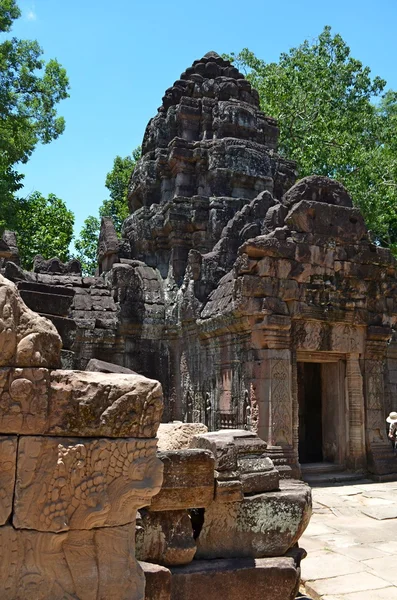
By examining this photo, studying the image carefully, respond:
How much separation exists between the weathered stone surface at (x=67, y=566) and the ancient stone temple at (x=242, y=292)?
14.1 ft

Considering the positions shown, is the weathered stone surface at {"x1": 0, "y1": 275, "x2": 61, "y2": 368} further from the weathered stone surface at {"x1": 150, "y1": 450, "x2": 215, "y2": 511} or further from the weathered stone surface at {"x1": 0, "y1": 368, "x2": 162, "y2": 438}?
the weathered stone surface at {"x1": 150, "y1": 450, "x2": 215, "y2": 511}

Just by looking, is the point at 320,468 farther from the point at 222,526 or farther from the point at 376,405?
the point at 222,526

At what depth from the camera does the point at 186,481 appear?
381cm

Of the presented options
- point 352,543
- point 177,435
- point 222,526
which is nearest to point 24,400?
point 222,526

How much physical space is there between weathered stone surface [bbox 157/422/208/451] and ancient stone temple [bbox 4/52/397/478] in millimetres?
2585

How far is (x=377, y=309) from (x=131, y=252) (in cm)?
635

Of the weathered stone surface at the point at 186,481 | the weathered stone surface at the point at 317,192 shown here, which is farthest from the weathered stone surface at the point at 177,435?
the weathered stone surface at the point at 317,192

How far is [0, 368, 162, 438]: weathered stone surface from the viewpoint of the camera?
2816 millimetres

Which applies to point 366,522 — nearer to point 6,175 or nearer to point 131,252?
point 131,252

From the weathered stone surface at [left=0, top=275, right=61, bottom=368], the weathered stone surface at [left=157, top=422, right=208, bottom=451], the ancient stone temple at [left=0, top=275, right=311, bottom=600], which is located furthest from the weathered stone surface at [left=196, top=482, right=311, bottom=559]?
the weathered stone surface at [left=0, top=275, right=61, bottom=368]

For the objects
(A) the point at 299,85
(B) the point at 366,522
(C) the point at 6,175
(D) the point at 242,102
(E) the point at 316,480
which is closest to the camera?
(B) the point at 366,522

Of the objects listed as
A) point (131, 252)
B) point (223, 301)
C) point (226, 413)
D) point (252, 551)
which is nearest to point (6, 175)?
point (131, 252)

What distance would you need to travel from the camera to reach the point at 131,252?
14227mm

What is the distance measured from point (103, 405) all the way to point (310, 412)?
9.89 metres
